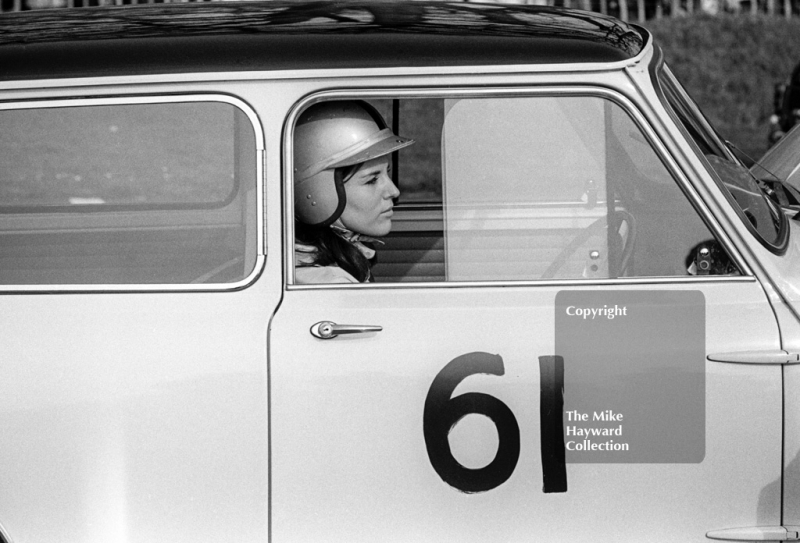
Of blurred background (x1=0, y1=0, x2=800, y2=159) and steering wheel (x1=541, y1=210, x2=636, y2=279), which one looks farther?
blurred background (x1=0, y1=0, x2=800, y2=159)

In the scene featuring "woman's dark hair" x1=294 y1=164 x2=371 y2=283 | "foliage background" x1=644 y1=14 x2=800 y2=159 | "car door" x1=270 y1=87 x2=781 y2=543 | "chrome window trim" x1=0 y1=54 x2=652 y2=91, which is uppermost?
"foliage background" x1=644 y1=14 x2=800 y2=159

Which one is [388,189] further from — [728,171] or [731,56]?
[731,56]

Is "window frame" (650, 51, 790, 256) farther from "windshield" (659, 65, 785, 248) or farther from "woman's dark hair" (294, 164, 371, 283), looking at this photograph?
"woman's dark hair" (294, 164, 371, 283)

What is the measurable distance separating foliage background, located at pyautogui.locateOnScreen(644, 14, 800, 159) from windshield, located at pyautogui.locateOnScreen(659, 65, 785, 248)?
13324 mm

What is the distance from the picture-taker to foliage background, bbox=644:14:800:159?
15.5 m

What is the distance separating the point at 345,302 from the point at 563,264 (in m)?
0.59

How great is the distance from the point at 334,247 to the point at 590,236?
71cm

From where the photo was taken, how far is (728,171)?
104 inches

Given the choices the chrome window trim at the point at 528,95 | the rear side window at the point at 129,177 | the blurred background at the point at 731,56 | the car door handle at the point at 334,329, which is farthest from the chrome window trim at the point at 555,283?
the blurred background at the point at 731,56

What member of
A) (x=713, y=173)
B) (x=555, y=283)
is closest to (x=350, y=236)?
(x=555, y=283)

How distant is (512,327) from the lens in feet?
7.93

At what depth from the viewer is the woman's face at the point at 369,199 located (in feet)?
9.01

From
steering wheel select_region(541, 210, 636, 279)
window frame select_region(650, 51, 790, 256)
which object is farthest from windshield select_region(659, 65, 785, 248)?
steering wheel select_region(541, 210, 636, 279)

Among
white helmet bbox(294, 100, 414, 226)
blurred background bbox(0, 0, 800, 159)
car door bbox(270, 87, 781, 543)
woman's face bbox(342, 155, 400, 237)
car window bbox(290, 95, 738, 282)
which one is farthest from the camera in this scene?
blurred background bbox(0, 0, 800, 159)
